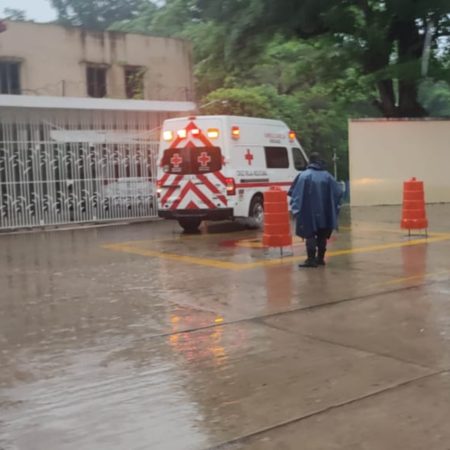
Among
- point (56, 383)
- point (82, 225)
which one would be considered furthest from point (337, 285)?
point (82, 225)

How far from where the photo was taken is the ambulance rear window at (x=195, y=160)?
46.1 feet

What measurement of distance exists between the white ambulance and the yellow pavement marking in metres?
1.66

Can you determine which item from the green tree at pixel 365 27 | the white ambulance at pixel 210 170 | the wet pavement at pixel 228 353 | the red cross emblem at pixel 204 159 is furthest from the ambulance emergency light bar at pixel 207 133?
the green tree at pixel 365 27

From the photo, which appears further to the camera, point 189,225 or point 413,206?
point 189,225

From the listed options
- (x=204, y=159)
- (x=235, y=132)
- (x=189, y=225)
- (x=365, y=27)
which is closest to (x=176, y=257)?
(x=204, y=159)

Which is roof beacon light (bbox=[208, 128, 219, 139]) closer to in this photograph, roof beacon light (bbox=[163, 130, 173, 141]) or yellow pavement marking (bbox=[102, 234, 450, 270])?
roof beacon light (bbox=[163, 130, 173, 141])

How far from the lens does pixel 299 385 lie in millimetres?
4734

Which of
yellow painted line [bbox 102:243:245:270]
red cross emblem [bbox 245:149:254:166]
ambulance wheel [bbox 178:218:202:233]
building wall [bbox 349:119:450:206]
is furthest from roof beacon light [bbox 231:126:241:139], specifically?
building wall [bbox 349:119:450:206]

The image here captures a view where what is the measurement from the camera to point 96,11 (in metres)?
49.4

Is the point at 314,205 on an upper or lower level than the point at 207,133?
lower

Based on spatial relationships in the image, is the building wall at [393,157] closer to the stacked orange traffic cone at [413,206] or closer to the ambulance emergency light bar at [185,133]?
the ambulance emergency light bar at [185,133]

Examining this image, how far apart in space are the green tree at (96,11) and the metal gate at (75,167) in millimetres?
32920

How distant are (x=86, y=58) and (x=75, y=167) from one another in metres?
5.38

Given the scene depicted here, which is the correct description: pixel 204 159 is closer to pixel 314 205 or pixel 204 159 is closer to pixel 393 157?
pixel 314 205
